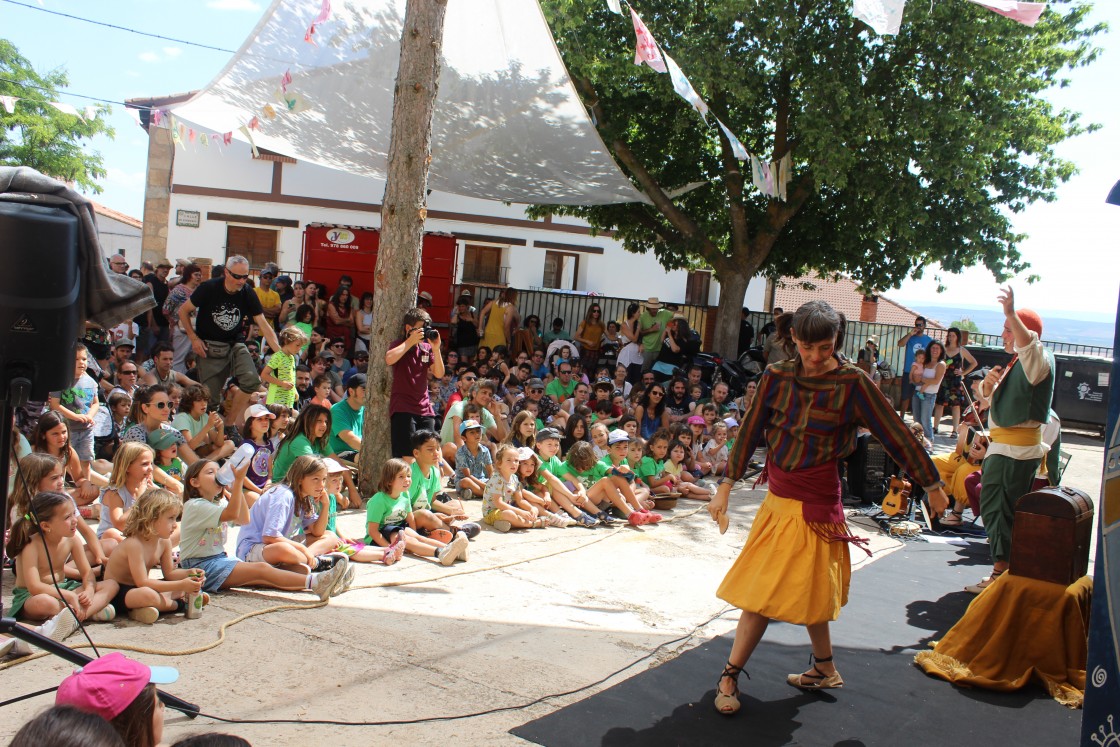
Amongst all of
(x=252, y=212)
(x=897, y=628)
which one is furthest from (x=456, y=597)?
(x=252, y=212)

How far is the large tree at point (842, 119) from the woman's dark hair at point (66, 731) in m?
11.7

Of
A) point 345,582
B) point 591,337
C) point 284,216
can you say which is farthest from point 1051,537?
point 284,216

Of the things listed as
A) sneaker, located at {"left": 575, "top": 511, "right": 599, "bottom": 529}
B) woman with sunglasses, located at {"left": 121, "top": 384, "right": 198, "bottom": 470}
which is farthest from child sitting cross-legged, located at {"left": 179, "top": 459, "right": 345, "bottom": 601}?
sneaker, located at {"left": 575, "top": 511, "right": 599, "bottom": 529}

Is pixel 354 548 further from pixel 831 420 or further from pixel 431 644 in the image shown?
pixel 831 420

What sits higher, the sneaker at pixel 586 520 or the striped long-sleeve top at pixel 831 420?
the striped long-sleeve top at pixel 831 420

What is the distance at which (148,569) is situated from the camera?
4.74 m

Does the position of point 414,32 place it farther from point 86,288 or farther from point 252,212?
point 252,212

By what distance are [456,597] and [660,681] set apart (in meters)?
1.58

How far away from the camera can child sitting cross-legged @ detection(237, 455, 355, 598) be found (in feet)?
17.2

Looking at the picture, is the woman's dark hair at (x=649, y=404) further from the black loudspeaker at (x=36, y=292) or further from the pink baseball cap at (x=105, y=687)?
the pink baseball cap at (x=105, y=687)

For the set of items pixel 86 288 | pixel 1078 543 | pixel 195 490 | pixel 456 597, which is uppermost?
pixel 86 288

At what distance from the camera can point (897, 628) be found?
5.19 meters

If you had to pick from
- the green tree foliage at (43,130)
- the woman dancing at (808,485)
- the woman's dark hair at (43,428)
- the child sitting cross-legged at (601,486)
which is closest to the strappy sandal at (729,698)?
the woman dancing at (808,485)

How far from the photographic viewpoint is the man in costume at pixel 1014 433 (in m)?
5.24
